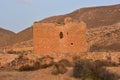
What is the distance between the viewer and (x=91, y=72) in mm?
18359

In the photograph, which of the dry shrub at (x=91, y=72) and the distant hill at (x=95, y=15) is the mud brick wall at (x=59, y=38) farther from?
the distant hill at (x=95, y=15)

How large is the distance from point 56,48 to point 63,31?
51.8 inches

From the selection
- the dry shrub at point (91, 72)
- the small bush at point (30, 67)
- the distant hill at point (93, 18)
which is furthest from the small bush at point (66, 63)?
the distant hill at point (93, 18)

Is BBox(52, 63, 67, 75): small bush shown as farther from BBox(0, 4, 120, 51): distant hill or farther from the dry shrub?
BBox(0, 4, 120, 51): distant hill

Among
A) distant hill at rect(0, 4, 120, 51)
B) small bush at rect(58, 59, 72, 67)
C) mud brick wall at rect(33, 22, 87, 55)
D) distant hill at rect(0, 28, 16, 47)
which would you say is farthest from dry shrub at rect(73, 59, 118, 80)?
distant hill at rect(0, 28, 16, 47)

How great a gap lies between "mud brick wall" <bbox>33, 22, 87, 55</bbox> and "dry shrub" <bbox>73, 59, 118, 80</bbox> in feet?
26.9

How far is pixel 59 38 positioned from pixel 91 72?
9771 mm

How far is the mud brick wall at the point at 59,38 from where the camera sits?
2780 cm

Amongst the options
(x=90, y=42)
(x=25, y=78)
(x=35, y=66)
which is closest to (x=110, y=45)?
(x=90, y=42)

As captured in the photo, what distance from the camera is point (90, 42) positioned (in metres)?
51.3

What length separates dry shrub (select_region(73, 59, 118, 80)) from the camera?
17.7m

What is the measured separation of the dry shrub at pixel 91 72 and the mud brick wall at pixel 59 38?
8.20m

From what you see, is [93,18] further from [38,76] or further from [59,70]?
[38,76]

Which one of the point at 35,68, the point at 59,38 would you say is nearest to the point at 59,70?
the point at 35,68
